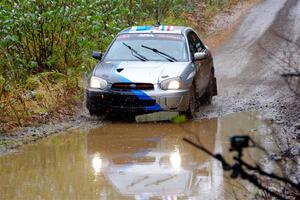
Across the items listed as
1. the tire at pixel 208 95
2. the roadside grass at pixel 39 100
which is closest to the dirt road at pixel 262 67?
the tire at pixel 208 95

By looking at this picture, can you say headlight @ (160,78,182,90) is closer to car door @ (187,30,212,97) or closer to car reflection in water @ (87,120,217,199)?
car reflection in water @ (87,120,217,199)

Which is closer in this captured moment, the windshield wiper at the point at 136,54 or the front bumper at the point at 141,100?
the front bumper at the point at 141,100

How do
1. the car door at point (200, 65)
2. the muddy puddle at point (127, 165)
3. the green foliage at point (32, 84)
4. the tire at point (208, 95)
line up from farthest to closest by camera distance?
the tire at point (208, 95)
the green foliage at point (32, 84)
the car door at point (200, 65)
the muddy puddle at point (127, 165)

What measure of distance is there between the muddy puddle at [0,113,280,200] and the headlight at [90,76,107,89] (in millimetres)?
659

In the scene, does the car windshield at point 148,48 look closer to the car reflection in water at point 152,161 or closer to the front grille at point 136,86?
the front grille at point 136,86

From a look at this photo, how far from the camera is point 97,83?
10641mm

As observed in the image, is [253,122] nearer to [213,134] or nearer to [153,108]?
[213,134]

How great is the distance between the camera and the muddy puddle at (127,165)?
22.3 feet

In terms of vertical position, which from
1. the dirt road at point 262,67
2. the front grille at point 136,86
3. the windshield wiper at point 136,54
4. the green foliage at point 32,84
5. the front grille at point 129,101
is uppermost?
the windshield wiper at point 136,54

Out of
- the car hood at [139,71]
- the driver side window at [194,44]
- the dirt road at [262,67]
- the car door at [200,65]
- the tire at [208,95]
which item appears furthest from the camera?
the tire at [208,95]

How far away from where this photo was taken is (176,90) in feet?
34.4

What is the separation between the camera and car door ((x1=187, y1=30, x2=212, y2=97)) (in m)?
11.5

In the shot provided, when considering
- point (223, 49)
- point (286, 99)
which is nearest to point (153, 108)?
point (286, 99)

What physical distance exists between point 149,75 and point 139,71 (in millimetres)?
228
